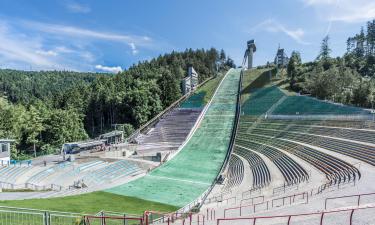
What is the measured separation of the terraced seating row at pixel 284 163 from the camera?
2066 centimetres

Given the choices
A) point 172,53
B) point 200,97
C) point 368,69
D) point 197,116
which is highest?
point 172,53

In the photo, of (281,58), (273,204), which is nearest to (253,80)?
(281,58)

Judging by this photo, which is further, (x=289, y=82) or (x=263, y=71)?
(x=263, y=71)

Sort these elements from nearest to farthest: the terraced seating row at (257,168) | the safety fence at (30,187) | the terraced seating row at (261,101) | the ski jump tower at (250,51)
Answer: the safety fence at (30,187) → the terraced seating row at (257,168) → the terraced seating row at (261,101) → the ski jump tower at (250,51)

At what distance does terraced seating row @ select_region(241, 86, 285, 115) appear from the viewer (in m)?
47.4

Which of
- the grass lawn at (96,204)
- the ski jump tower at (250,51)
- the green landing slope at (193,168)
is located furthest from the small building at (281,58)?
the grass lawn at (96,204)

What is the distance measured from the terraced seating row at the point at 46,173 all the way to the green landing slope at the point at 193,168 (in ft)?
21.8

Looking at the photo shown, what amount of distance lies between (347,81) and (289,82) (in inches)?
645

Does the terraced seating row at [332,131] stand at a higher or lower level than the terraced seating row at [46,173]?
higher

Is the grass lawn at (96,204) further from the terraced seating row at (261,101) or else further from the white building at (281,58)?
the white building at (281,58)

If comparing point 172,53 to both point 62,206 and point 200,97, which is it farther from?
point 62,206

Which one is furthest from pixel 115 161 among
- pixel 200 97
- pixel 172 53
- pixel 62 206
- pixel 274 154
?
pixel 172 53

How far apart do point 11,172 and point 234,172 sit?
19.7 m

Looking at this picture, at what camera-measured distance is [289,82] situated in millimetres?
62125
